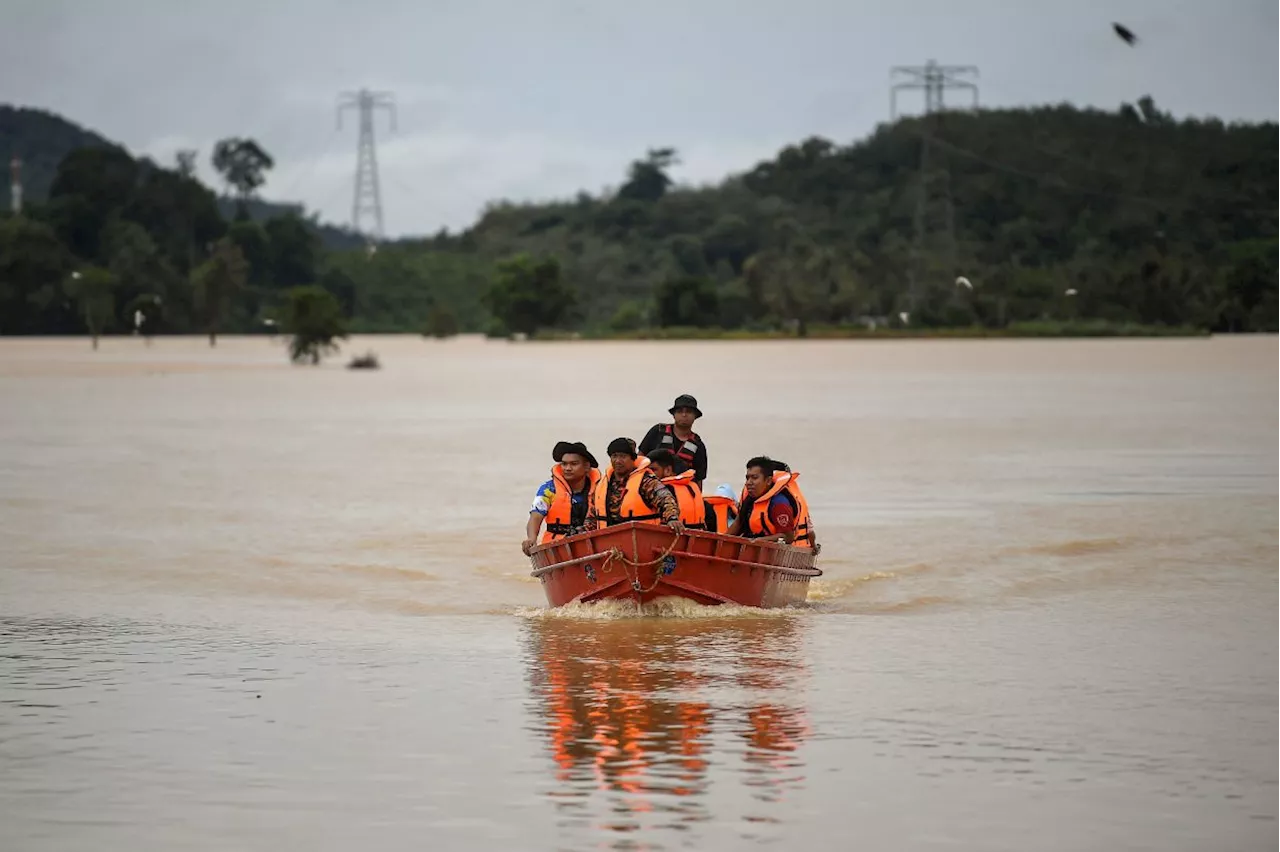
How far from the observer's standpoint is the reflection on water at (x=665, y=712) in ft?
41.7

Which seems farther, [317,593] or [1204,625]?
[317,593]

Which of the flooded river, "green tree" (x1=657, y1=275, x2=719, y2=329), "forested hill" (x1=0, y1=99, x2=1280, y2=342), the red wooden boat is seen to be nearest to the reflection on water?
the flooded river

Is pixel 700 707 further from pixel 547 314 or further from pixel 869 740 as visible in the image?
pixel 547 314

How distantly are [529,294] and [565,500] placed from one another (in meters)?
159

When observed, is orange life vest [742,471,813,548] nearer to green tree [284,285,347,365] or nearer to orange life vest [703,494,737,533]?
orange life vest [703,494,737,533]

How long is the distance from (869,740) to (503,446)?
3414 centimetres

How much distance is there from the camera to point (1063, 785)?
508 inches

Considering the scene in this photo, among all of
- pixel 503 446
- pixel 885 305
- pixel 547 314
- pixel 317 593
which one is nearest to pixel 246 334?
pixel 547 314

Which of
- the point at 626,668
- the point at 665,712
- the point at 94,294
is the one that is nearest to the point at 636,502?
the point at 626,668

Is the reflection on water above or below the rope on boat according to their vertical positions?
below

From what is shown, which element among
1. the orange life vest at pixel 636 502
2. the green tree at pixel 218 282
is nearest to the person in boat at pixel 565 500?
the orange life vest at pixel 636 502

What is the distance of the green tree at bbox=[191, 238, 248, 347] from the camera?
569 feet

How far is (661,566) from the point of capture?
62.7 ft

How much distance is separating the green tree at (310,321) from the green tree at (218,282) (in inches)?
2368
